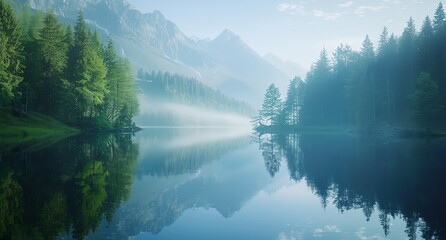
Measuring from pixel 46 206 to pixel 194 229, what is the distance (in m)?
6.02

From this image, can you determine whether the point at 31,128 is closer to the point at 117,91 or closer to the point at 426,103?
the point at 117,91

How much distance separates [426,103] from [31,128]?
226ft

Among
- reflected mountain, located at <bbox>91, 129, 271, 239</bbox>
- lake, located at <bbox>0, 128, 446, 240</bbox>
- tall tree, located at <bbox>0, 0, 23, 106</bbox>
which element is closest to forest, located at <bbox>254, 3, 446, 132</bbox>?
lake, located at <bbox>0, 128, 446, 240</bbox>

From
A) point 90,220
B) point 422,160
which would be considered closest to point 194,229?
point 90,220

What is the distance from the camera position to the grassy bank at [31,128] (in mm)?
46375

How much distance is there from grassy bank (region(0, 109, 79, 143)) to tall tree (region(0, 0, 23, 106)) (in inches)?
129

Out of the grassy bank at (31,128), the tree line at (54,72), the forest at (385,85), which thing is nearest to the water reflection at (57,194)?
the grassy bank at (31,128)

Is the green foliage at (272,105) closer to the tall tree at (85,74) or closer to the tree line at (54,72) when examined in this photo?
the tree line at (54,72)

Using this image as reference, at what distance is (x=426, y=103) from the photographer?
209ft

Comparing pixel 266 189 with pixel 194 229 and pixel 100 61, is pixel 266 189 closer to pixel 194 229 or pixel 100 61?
pixel 194 229

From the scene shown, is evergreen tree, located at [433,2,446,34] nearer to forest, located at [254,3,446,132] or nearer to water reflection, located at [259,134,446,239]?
forest, located at [254,3,446,132]

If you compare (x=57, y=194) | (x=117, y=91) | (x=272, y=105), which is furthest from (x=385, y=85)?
(x=57, y=194)

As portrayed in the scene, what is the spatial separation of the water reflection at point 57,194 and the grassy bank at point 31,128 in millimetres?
23026

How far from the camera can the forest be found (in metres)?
68.2
